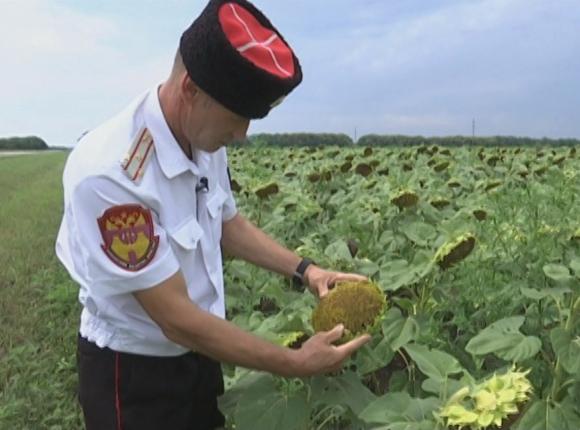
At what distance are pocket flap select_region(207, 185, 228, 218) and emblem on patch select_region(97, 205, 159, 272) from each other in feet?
1.02

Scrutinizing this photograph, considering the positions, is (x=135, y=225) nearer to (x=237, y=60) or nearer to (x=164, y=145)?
(x=164, y=145)

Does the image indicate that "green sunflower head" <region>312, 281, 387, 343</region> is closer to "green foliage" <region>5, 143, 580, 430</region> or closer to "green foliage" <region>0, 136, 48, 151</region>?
"green foliage" <region>5, 143, 580, 430</region>

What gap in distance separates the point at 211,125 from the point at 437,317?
0.98 metres

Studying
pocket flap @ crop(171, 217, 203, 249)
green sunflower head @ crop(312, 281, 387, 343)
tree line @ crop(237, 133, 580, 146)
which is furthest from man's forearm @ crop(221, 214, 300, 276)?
tree line @ crop(237, 133, 580, 146)

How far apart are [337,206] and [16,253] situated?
3330 millimetres

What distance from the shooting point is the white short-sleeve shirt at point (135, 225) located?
5.58 ft

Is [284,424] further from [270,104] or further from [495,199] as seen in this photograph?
[495,199]

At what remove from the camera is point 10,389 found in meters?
3.72

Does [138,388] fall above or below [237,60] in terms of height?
below

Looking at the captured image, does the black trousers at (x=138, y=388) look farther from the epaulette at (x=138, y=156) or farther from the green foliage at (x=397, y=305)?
the epaulette at (x=138, y=156)

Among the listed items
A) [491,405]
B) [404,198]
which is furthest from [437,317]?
[491,405]

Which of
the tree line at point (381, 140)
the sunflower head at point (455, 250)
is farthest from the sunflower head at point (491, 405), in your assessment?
the tree line at point (381, 140)

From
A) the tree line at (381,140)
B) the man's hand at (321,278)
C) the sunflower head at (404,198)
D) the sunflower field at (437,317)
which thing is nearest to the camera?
the sunflower field at (437,317)

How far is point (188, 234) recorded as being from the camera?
6.12 feet
